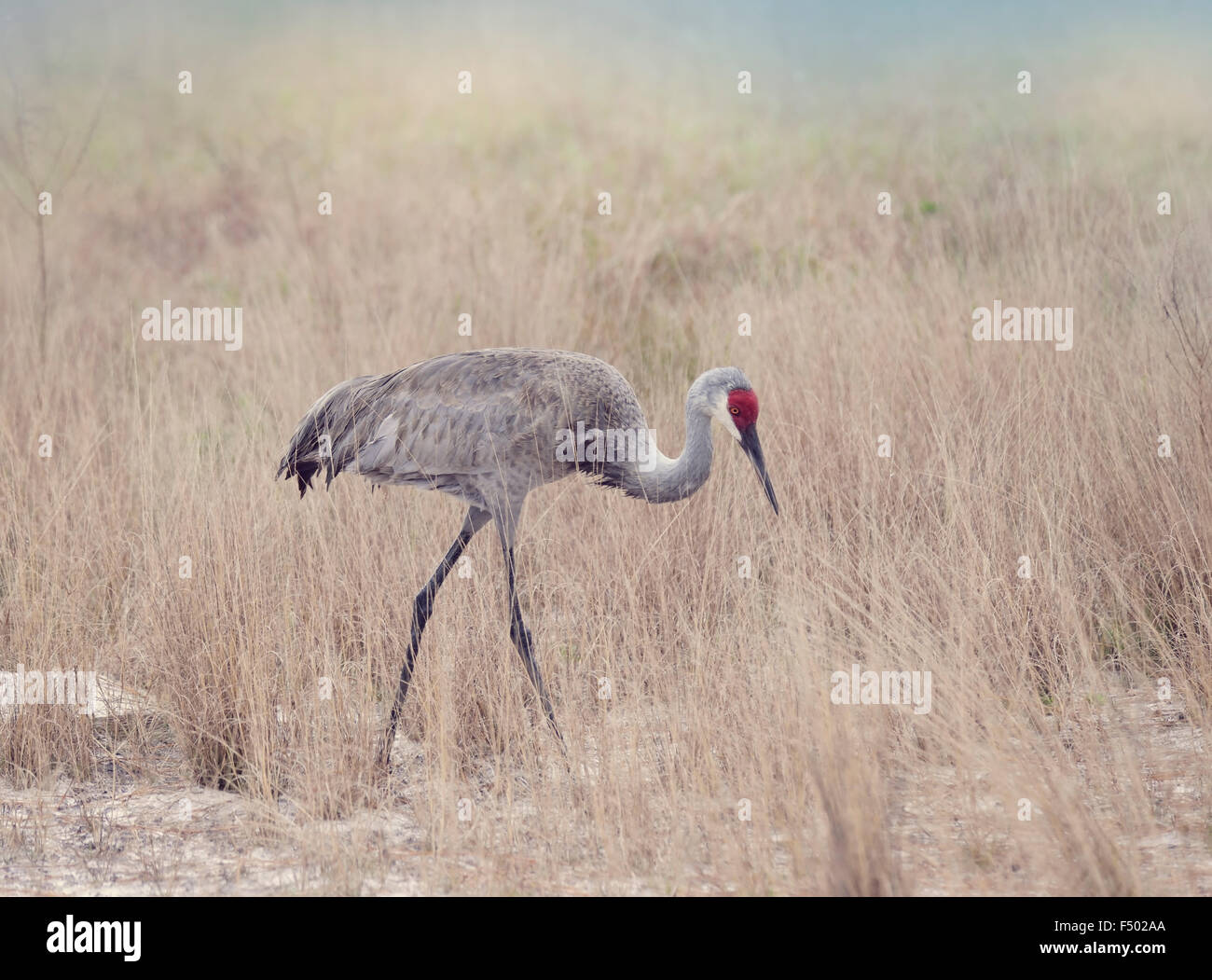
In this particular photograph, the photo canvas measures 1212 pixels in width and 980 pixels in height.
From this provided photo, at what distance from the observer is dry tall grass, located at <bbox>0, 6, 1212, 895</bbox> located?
149 inches

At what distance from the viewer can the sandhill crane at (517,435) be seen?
5.04 m

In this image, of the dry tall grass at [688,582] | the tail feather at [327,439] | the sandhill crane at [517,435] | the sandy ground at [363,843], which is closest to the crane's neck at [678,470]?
the sandhill crane at [517,435]

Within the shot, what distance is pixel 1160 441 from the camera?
539cm

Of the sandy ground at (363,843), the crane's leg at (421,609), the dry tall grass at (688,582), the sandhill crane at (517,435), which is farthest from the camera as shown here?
the sandhill crane at (517,435)

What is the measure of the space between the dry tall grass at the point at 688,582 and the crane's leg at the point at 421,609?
98 mm

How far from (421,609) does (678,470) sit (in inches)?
43.8

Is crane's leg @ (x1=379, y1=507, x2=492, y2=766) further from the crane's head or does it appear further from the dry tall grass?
the crane's head

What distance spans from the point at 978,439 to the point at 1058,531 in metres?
0.80

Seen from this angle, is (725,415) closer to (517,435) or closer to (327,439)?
(517,435)

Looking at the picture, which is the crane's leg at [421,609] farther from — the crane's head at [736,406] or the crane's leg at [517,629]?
the crane's head at [736,406]

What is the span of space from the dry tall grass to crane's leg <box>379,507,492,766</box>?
10 cm

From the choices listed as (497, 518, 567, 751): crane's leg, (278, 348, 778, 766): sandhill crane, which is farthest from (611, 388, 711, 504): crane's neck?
(497, 518, 567, 751): crane's leg

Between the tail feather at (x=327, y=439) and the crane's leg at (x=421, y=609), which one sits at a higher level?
the tail feather at (x=327, y=439)

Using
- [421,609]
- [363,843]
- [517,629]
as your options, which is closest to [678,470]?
[517,629]
